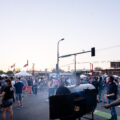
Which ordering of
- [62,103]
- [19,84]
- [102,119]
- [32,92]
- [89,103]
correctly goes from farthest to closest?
[32,92] → [19,84] → [102,119] → [89,103] → [62,103]

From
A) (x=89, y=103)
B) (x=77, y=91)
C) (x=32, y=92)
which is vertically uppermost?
(x=77, y=91)

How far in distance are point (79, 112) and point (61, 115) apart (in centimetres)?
87

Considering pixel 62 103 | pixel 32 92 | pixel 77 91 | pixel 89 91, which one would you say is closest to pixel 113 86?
pixel 89 91

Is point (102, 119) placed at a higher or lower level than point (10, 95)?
lower

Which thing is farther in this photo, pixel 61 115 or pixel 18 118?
pixel 18 118

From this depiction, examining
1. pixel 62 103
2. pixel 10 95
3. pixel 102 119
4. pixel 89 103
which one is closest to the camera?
pixel 62 103

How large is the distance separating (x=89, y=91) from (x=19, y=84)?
6460mm

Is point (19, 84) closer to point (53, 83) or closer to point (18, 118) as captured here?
point (18, 118)

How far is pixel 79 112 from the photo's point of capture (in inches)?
225

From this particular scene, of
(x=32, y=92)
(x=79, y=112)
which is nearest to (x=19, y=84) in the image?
(x=79, y=112)

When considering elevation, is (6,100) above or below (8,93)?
below

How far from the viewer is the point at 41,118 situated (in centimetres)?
827

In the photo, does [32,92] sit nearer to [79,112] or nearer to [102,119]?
[102,119]

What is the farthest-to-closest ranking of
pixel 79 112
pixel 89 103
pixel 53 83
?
pixel 53 83, pixel 89 103, pixel 79 112
